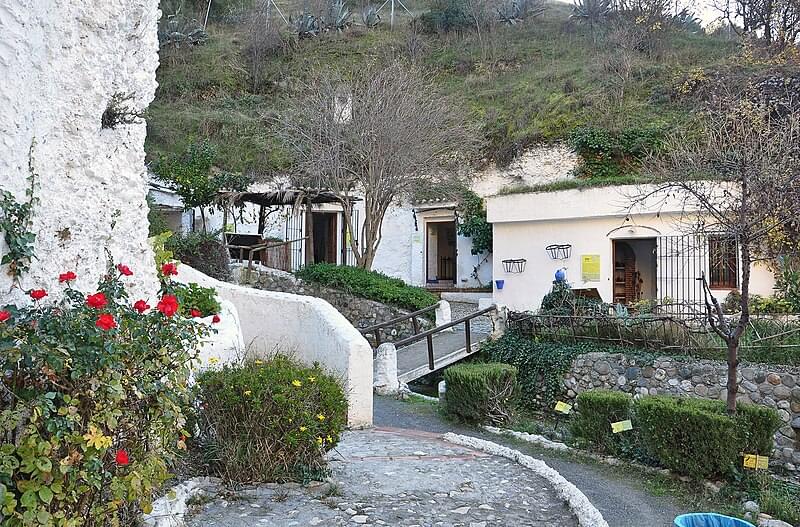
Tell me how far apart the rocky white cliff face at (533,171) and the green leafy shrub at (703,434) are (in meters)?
15.0

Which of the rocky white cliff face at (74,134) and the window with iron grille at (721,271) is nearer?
the rocky white cliff face at (74,134)

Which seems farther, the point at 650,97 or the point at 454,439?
the point at 650,97

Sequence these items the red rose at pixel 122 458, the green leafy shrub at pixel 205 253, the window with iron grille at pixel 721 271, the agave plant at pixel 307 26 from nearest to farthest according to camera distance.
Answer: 1. the red rose at pixel 122 458
2. the window with iron grille at pixel 721 271
3. the green leafy shrub at pixel 205 253
4. the agave plant at pixel 307 26

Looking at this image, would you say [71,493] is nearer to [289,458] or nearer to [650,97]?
[289,458]

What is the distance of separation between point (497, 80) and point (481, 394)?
67.3 feet

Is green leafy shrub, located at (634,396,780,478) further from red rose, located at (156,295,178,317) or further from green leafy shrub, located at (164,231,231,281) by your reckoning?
green leafy shrub, located at (164,231,231,281)

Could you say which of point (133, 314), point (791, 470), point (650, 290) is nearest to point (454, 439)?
point (791, 470)

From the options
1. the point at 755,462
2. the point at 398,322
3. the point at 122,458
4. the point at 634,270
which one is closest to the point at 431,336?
the point at 398,322

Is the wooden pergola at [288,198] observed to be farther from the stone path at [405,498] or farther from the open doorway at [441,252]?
the stone path at [405,498]

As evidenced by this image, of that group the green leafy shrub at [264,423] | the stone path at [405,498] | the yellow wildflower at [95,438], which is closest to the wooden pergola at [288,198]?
the stone path at [405,498]

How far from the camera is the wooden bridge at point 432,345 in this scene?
12773 mm

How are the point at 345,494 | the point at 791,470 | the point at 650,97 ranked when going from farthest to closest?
1. the point at 650,97
2. the point at 791,470
3. the point at 345,494

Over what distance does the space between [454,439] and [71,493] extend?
547 centimetres

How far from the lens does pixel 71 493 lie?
303cm
